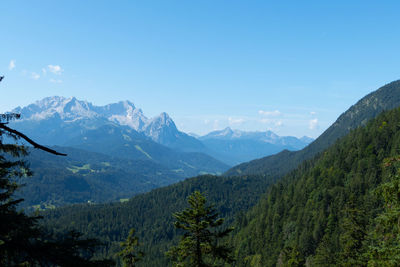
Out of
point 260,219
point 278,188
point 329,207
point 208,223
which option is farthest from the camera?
point 278,188

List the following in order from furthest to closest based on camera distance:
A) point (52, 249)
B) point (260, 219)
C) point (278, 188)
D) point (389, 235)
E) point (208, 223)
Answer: point (278, 188)
point (260, 219)
point (208, 223)
point (389, 235)
point (52, 249)

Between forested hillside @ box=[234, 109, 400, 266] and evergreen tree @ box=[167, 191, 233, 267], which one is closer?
evergreen tree @ box=[167, 191, 233, 267]

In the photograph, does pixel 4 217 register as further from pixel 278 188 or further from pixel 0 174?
pixel 278 188

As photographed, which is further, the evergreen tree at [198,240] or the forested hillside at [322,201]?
the forested hillside at [322,201]

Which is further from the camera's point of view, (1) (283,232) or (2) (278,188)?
(2) (278,188)

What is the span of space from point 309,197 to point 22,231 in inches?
5831

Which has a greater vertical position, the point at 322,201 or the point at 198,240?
the point at 198,240

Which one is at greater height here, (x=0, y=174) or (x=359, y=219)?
(x=0, y=174)

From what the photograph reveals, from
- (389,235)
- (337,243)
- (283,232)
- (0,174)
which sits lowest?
(283,232)

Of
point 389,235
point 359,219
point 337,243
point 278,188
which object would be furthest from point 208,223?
point 278,188

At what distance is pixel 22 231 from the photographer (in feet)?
29.8

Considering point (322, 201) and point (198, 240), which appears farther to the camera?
point (322, 201)

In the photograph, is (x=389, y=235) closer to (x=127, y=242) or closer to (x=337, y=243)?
(x=127, y=242)

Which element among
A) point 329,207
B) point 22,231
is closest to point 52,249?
point 22,231
